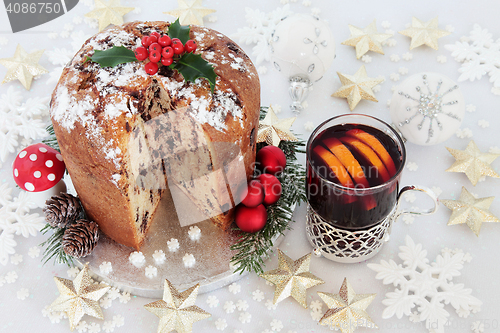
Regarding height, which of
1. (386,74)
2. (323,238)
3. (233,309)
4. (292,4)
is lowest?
(233,309)


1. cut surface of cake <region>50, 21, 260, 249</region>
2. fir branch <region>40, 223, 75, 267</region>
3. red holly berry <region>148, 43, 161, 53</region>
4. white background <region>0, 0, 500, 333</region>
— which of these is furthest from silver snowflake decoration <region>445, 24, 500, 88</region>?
fir branch <region>40, 223, 75, 267</region>

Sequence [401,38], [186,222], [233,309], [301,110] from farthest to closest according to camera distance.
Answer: [401,38] < [301,110] < [186,222] < [233,309]

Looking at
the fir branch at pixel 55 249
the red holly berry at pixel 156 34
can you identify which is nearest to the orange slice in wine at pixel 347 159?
the red holly berry at pixel 156 34

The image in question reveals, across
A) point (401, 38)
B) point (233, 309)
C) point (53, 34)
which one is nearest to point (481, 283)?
point (233, 309)

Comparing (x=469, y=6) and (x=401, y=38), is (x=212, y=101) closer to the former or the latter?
(x=401, y=38)

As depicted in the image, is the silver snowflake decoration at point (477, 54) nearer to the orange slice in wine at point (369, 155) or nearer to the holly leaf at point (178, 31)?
the orange slice in wine at point (369, 155)

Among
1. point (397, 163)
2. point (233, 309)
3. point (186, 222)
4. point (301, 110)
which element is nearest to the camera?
point (397, 163)

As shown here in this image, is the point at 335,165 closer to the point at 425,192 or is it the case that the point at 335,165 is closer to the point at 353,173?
the point at 353,173

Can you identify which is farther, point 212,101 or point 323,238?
point 323,238
